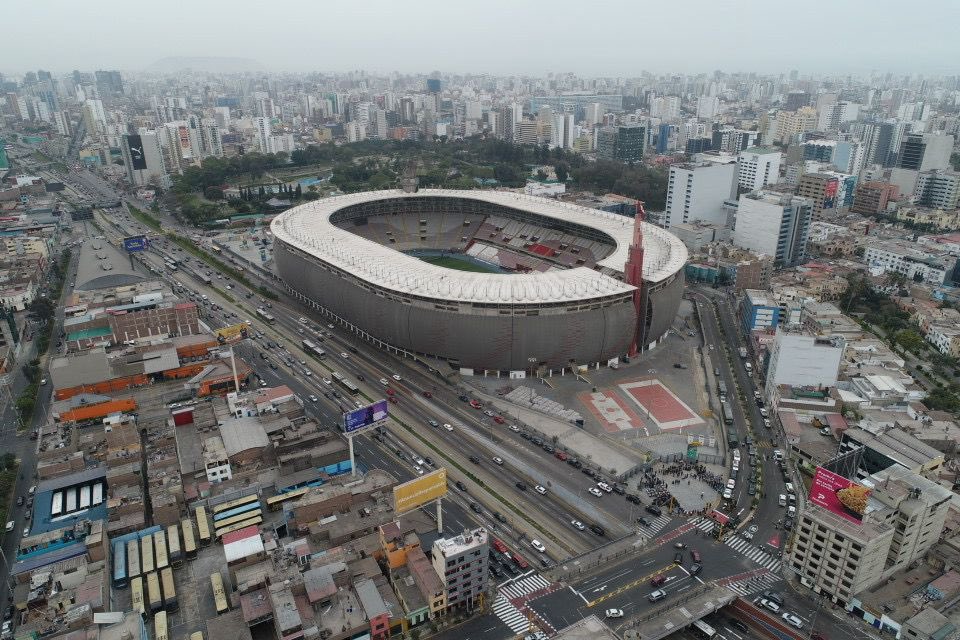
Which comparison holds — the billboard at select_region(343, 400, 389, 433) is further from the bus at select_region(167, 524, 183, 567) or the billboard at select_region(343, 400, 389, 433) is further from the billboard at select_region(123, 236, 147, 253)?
the billboard at select_region(123, 236, 147, 253)

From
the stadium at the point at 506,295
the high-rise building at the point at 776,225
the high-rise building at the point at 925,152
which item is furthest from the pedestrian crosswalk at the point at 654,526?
the high-rise building at the point at 925,152

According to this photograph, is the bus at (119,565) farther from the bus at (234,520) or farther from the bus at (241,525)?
the bus at (241,525)

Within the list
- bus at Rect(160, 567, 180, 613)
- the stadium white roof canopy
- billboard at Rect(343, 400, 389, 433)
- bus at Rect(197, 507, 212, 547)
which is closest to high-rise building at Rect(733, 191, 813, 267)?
the stadium white roof canopy

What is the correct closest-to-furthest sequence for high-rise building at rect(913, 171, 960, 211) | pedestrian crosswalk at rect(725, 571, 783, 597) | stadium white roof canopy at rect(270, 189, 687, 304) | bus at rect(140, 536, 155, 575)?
pedestrian crosswalk at rect(725, 571, 783, 597) → bus at rect(140, 536, 155, 575) → stadium white roof canopy at rect(270, 189, 687, 304) → high-rise building at rect(913, 171, 960, 211)

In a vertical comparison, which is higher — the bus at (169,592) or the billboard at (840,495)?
the billboard at (840,495)

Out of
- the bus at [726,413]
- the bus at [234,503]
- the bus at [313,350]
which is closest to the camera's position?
the bus at [234,503]

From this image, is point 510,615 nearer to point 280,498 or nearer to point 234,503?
point 280,498
